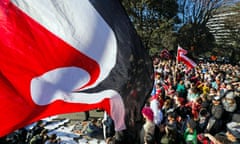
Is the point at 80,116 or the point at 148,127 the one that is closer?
the point at 148,127

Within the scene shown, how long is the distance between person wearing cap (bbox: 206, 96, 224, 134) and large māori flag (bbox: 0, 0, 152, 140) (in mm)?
3778

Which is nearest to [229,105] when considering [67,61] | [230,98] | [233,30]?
[230,98]

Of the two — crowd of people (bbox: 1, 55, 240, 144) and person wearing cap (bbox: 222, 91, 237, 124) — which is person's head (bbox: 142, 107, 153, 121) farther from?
person wearing cap (bbox: 222, 91, 237, 124)

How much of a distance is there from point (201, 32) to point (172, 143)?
123 ft

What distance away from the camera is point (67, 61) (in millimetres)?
2639

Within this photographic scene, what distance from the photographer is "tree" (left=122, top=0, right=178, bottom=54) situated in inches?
1441

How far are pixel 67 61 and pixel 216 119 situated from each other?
15.5ft

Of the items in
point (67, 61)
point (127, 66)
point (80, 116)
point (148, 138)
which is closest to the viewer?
point (67, 61)

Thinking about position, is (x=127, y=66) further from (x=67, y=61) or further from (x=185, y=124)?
(x=185, y=124)

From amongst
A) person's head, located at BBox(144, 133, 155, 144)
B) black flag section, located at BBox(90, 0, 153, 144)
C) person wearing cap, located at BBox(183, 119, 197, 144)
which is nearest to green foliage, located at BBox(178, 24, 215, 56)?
person wearing cap, located at BBox(183, 119, 197, 144)

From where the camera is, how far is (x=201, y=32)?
4097 cm

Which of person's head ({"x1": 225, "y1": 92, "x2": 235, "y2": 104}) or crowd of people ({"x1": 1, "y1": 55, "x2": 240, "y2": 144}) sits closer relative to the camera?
crowd of people ({"x1": 1, "y1": 55, "x2": 240, "y2": 144})

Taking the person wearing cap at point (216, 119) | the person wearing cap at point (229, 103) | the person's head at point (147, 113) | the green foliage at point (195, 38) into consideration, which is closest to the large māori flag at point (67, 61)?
the person's head at point (147, 113)

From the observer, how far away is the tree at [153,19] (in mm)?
36594
